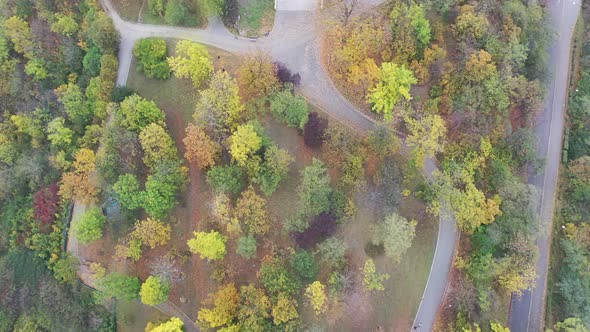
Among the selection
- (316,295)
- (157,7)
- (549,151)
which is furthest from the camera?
(157,7)

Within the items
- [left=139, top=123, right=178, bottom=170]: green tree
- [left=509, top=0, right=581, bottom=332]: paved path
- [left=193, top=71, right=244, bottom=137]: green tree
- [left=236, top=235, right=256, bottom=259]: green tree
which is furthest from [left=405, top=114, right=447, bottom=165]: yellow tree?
[left=139, top=123, right=178, bottom=170]: green tree

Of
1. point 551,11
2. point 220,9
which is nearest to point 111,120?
point 220,9

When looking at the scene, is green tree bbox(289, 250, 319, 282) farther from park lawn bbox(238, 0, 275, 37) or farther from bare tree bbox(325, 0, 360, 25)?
park lawn bbox(238, 0, 275, 37)

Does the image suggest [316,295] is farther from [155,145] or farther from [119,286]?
[155,145]

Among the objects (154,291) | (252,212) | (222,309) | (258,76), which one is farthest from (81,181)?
(258,76)

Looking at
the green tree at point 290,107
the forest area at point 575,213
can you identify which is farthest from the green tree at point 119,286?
the forest area at point 575,213

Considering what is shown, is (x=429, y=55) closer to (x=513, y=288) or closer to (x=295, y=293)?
(x=513, y=288)

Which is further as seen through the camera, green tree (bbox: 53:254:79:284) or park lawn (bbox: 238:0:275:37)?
park lawn (bbox: 238:0:275:37)
